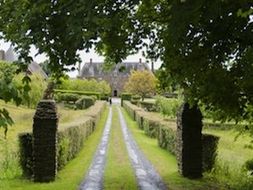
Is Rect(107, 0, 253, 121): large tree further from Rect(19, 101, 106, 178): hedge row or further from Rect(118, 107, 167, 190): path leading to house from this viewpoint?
Rect(19, 101, 106, 178): hedge row

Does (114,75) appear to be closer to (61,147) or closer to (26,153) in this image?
(61,147)

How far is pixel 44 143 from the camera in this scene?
13.9m

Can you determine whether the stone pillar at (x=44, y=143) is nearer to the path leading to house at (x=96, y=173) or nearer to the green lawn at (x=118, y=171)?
the path leading to house at (x=96, y=173)

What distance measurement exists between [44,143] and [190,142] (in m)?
4.62

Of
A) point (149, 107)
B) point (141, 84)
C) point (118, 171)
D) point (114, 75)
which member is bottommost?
point (118, 171)

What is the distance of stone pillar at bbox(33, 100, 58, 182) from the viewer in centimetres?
1387

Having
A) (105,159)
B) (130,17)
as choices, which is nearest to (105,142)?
(105,159)

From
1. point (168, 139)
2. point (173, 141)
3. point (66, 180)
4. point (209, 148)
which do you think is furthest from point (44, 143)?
point (168, 139)

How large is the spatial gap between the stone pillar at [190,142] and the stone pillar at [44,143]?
4071 millimetres

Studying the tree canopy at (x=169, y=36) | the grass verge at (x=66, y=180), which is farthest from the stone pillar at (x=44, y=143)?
the tree canopy at (x=169, y=36)

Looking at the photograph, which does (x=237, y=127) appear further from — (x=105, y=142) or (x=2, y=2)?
(x=105, y=142)

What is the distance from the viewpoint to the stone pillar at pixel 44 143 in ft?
45.5

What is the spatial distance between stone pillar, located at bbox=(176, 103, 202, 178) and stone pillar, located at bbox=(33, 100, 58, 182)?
13.4 feet

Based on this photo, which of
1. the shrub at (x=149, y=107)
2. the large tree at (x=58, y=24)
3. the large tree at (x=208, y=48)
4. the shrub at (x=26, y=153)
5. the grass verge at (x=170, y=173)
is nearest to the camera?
the large tree at (x=58, y=24)
